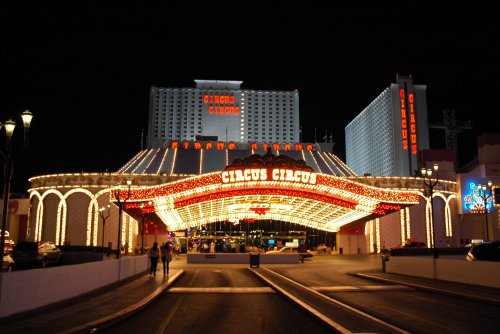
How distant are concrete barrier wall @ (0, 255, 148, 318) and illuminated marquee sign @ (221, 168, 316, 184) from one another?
15.9 meters

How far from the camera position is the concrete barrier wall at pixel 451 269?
2047 cm

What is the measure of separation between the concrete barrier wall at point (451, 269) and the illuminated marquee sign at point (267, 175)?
32.3 feet

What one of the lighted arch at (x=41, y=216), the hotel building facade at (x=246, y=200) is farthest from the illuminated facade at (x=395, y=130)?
the lighted arch at (x=41, y=216)

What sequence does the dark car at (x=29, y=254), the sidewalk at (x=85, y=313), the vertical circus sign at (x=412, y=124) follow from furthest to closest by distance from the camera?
the vertical circus sign at (x=412, y=124) → the dark car at (x=29, y=254) → the sidewalk at (x=85, y=313)

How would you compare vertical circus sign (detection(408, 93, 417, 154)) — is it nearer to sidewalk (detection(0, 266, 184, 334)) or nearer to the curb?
sidewalk (detection(0, 266, 184, 334))

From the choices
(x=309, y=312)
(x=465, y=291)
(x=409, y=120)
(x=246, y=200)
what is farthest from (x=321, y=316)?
(x=409, y=120)

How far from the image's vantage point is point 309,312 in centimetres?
1381

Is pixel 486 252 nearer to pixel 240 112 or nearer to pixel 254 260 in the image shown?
pixel 254 260

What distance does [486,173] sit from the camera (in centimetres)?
6078

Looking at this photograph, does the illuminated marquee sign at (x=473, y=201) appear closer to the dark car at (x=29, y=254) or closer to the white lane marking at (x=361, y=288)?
the white lane marking at (x=361, y=288)

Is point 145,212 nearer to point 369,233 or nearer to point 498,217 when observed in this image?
point 369,233

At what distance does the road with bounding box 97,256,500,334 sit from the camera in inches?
461

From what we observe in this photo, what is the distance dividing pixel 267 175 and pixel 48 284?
2368 centimetres

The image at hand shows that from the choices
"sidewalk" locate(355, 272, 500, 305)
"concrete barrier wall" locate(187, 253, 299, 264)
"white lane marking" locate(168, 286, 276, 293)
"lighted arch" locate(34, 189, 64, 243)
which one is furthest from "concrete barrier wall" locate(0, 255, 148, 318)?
"lighted arch" locate(34, 189, 64, 243)
